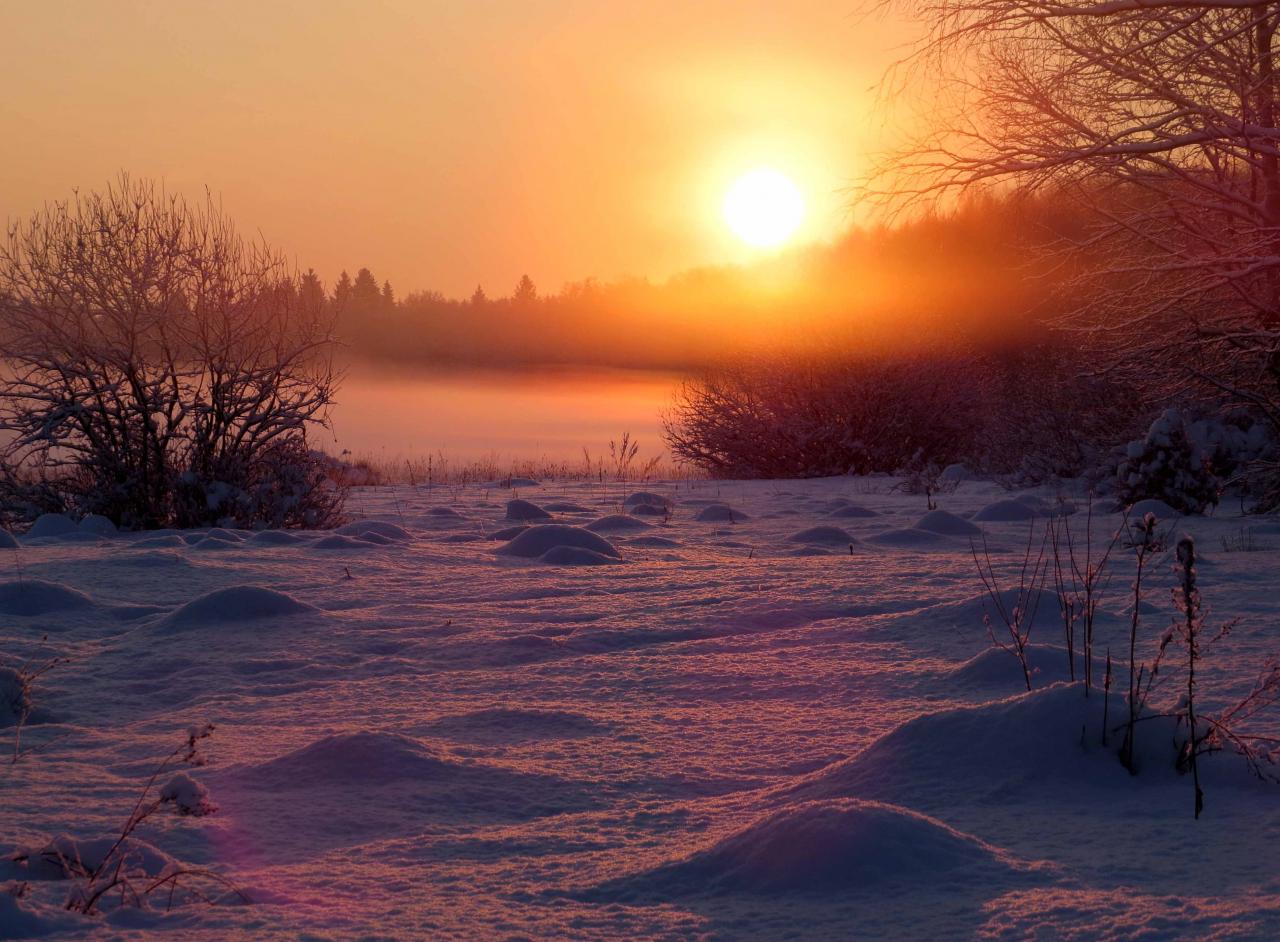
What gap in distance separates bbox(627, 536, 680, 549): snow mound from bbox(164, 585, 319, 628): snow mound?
3016mm

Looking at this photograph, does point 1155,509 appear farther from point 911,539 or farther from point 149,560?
point 149,560

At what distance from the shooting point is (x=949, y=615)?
4.98 m

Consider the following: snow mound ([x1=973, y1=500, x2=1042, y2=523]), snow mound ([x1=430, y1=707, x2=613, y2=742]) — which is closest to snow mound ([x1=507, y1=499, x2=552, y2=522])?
snow mound ([x1=973, y1=500, x2=1042, y2=523])

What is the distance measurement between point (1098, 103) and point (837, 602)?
188 inches

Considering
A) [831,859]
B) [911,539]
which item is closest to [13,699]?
[831,859]

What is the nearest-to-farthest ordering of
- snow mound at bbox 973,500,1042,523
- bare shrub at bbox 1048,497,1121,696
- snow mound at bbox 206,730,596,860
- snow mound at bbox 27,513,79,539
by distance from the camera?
snow mound at bbox 206,730,596,860
bare shrub at bbox 1048,497,1121,696
snow mound at bbox 27,513,79,539
snow mound at bbox 973,500,1042,523

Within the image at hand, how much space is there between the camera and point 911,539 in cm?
798

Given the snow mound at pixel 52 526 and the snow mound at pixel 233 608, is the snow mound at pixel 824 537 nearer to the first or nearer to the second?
the snow mound at pixel 233 608

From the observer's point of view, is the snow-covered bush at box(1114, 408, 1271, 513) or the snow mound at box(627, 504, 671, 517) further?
the snow mound at box(627, 504, 671, 517)

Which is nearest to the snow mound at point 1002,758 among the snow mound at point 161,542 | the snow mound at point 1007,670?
the snow mound at point 1007,670

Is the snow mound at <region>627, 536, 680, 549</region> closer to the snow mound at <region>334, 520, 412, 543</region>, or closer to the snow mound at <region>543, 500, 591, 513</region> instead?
the snow mound at <region>334, 520, 412, 543</region>

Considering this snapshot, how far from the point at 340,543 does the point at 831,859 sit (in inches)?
236

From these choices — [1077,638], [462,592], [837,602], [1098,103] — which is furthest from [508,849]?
[1098,103]

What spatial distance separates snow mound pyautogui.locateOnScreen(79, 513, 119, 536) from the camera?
344 inches
